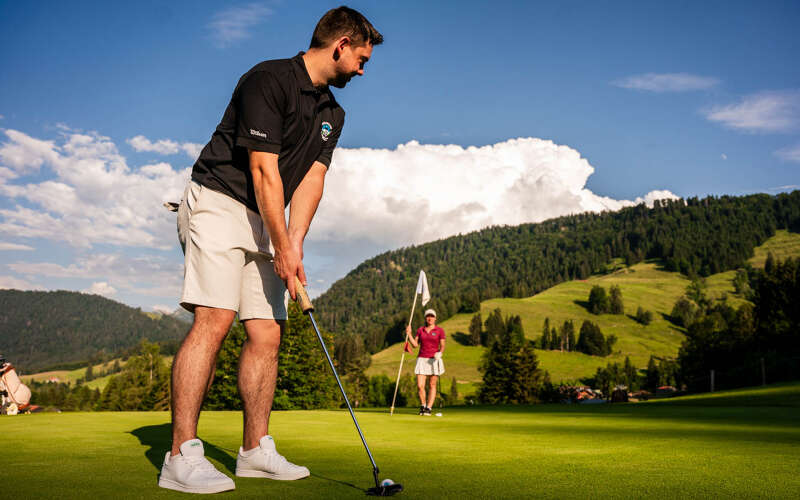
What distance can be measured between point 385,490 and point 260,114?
7.85 ft

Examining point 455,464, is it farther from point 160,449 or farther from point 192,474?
point 160,449

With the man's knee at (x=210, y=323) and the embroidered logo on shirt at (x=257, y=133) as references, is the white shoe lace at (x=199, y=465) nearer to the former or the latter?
the man's knee at (x=210, y=323)

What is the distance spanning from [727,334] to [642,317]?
103m

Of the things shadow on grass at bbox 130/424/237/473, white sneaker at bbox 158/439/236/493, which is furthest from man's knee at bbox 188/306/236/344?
shadow on grass at bbox 130/424/237/473

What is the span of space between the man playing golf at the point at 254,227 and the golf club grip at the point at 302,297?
0.06 meters

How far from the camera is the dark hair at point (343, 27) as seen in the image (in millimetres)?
3914

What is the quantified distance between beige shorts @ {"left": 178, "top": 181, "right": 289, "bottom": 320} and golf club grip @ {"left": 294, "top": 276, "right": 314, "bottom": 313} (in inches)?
13.7

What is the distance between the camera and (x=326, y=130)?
423 centimetres

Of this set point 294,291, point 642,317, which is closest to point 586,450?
point 294,291

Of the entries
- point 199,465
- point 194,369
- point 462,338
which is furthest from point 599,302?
point 199,465

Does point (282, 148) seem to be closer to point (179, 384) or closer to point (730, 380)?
point (179, 384)

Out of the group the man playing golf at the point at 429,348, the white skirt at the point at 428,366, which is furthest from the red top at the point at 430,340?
the white skirt at the point at 428,366

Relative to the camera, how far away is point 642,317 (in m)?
179

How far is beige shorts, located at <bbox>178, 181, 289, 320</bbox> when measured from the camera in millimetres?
Result: 3559
